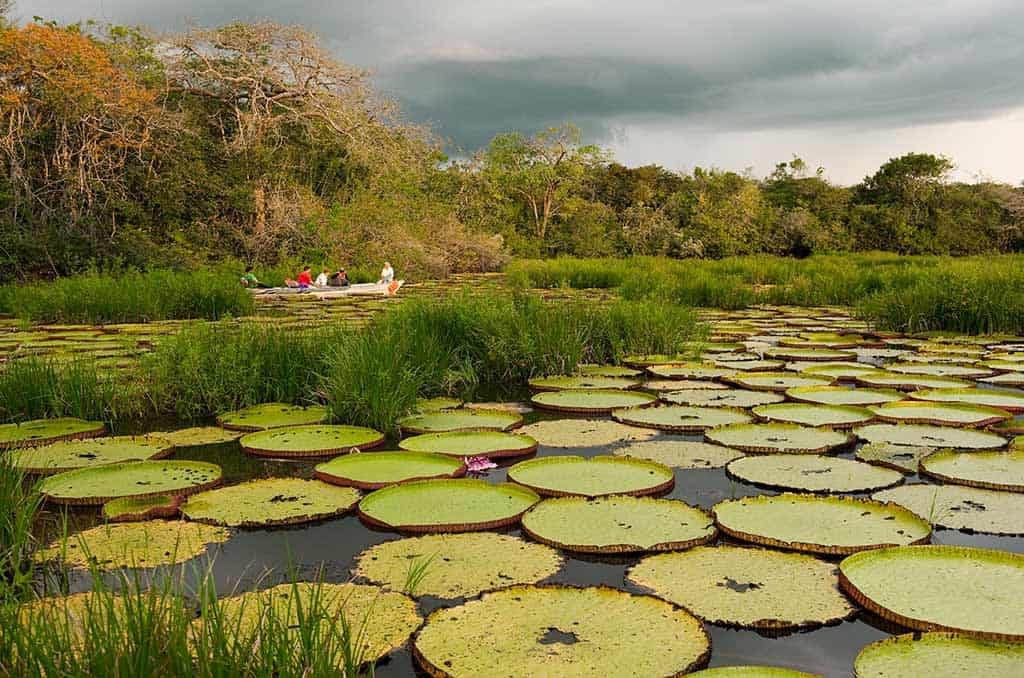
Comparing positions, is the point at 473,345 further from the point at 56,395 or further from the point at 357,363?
the point at 56,395

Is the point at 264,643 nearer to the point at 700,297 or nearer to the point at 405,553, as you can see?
the point at 405,553

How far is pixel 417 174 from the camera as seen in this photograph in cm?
1648

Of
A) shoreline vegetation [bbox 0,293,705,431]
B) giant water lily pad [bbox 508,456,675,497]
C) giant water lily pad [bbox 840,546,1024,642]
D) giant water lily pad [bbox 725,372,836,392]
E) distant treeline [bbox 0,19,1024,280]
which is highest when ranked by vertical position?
distant treeline [bbox 0,19,1024,280]

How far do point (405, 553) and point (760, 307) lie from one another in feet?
29.7

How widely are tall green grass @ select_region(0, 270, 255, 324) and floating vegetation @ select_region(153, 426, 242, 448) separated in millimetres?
4370

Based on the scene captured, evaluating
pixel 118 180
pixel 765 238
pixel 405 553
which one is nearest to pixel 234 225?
pixel 118 180

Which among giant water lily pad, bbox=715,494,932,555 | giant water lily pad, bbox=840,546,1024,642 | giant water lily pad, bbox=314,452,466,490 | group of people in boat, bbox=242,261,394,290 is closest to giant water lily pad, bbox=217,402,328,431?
giant water lily pad, bbox=314,452,466,490

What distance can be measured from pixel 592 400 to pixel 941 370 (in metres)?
2.37

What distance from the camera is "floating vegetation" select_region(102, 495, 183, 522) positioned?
8.39ft

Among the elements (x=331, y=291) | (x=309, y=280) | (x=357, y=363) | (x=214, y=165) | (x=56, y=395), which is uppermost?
(x=214, y=165)

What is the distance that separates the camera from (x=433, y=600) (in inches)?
80.0

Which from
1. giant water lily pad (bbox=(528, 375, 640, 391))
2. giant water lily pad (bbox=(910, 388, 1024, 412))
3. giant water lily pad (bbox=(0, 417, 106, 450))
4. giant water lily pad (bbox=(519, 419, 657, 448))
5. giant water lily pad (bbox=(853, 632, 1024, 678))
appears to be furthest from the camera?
giant water lily pad (bbox=(528, 375, 640, 391))

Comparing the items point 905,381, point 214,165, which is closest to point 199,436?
point 905,381

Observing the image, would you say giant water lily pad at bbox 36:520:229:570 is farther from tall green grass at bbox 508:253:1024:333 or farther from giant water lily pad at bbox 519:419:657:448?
tall green grass at bbox 508:253:1024:333
